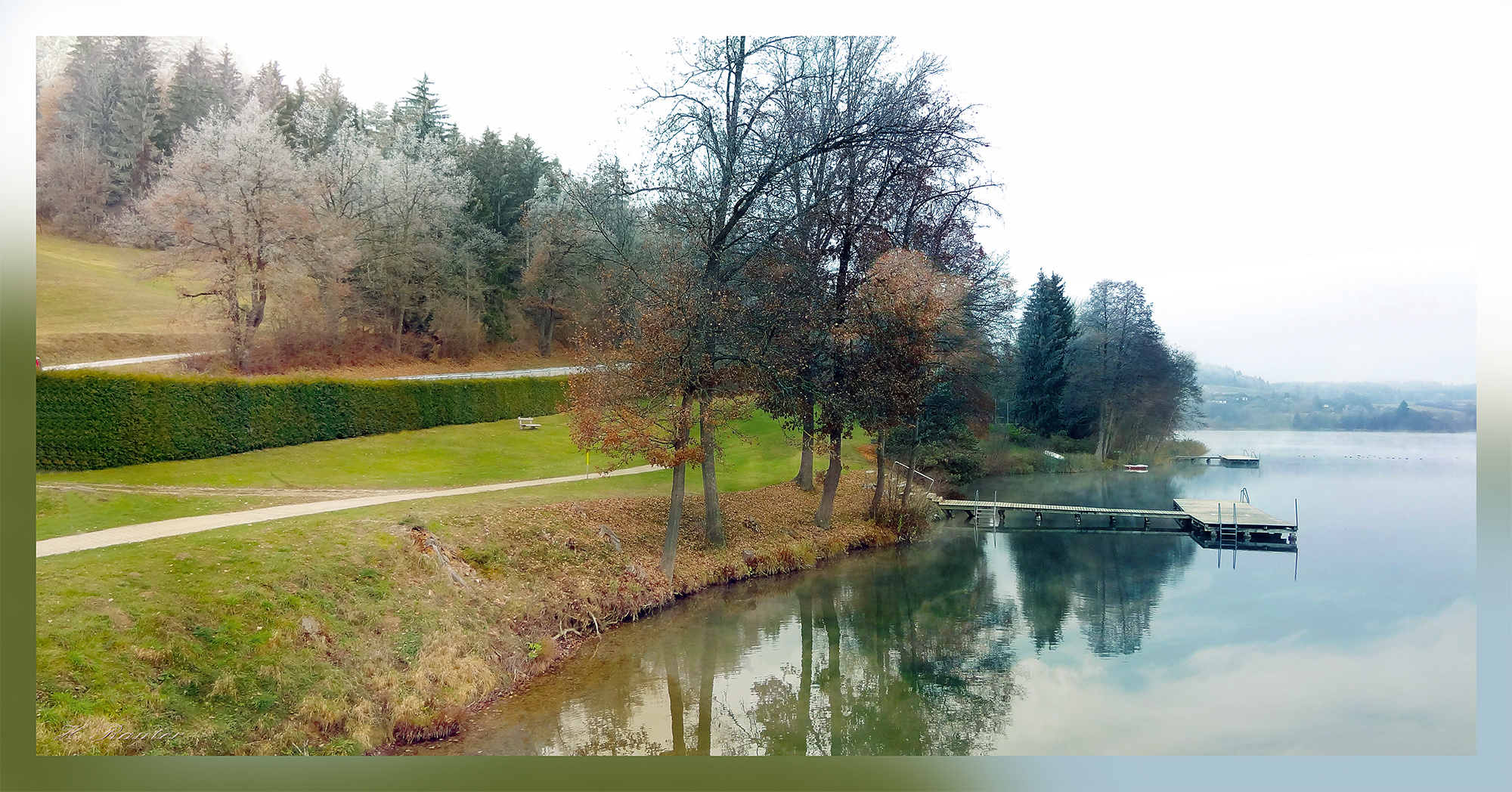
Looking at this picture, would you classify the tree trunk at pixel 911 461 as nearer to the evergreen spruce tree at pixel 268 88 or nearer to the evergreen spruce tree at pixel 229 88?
the evergreen spruce tree at pixel 268 88

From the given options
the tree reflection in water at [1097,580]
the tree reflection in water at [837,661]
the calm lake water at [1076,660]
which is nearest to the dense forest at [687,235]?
the tree reflection in water at [837,661]

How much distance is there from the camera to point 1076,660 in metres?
7.70

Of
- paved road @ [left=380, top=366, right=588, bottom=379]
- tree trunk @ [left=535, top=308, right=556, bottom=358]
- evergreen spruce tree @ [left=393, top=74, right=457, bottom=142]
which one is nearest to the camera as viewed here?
paved road @ [left=380, top=366, right=588, bottom=379]

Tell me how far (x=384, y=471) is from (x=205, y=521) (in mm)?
4121

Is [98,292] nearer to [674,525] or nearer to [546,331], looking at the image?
[674,525]

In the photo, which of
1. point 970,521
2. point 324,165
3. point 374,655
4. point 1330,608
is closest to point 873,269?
point 1330,608

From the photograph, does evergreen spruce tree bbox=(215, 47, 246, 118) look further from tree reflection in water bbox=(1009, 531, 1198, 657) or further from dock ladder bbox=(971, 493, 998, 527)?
dock ladder bbox=(971, 493, 998, 527)

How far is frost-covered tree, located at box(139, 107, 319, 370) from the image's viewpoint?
1140cm

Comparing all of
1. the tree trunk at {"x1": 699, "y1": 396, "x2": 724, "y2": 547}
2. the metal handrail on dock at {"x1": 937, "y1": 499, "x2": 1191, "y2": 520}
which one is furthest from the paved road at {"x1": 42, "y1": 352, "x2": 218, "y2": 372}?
the metal handrail on dock at {"x1": 937, "y1": 499, "x2": 1191, "y2": 520}

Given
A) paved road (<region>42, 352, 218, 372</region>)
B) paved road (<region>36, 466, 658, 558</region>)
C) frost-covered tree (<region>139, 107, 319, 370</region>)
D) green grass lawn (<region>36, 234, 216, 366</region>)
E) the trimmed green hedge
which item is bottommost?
paved road (<region>36, 466, 658, 558</region>)

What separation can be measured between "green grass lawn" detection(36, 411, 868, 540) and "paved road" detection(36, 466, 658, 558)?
0.23 meters

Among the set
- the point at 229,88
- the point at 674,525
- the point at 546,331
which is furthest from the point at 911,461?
the point at 229,88

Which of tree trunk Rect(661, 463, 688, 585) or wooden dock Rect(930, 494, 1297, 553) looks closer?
tree trunk Rect(661, 463, 688, 585)

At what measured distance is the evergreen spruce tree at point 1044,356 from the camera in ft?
60.2
